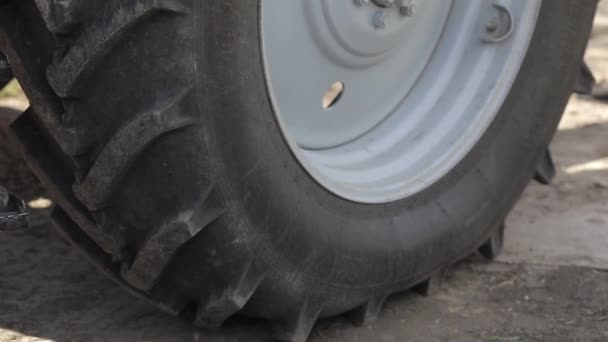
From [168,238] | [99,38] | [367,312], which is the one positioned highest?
[99,38]

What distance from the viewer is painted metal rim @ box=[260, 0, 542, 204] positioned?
233 centimetres

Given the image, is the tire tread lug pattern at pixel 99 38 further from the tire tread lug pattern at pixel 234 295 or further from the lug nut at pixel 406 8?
the lug nut at pixel 406 8

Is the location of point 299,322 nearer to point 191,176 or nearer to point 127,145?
point 191,176

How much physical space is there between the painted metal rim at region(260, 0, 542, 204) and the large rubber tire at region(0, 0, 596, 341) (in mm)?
129

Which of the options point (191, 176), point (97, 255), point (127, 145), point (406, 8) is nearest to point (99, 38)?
point (127, 145)

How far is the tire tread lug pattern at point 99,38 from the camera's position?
5.90 feet

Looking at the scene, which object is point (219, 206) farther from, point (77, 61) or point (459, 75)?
point (459, 75)

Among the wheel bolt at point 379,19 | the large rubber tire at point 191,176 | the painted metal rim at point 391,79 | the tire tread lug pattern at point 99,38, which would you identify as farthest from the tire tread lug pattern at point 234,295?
the wheel bolt at point 379,19

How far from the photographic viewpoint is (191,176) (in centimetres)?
193

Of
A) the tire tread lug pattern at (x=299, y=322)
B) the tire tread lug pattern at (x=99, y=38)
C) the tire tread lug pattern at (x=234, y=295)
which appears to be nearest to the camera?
the tire tread lug pattern at (x=99, y=38)

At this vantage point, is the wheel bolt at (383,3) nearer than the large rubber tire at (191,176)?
No

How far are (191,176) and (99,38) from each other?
299 millimetres

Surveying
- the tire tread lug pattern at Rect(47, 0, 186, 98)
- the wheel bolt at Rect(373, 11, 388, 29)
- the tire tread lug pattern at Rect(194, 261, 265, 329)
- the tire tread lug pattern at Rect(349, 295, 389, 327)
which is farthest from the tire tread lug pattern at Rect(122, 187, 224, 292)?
the wheel bolt at Rect(373, 11, 388, 29)

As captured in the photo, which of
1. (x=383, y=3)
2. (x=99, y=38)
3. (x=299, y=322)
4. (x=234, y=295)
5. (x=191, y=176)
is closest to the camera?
(x=99, y=38)
